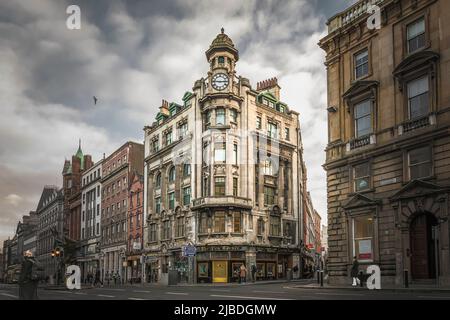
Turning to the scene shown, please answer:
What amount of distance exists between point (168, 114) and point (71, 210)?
46.0 metres

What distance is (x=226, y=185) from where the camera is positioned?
5256 cm

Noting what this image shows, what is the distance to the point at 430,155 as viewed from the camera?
88.4ft

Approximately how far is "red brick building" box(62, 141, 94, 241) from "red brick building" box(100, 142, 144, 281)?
729 inches

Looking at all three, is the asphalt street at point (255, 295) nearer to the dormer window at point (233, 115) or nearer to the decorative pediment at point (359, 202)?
the decorative pediment at point (359, 202)

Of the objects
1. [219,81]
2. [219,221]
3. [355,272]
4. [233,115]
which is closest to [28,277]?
[355,272]

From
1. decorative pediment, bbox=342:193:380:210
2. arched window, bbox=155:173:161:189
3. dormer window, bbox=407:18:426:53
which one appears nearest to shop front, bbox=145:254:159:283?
arched window, bbox=155:173:161:189

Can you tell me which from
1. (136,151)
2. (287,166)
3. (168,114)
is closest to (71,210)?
(136,151)

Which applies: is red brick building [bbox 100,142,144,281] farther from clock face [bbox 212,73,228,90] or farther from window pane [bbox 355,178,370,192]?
window pane [bbox 355,178,370,192]

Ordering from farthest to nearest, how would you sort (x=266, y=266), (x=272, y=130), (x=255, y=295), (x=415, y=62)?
(x=272, y=130) < (x=266, y=266) < (x=415, y=62) < (x=255, y=295)

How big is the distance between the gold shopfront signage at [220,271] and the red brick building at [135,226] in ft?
52.6

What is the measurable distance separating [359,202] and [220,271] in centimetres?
2437

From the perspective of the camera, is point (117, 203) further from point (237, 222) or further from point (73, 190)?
point (73, 190)

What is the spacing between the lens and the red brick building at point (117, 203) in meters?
73.1

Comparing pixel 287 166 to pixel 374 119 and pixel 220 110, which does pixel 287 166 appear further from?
pixel 374 119
